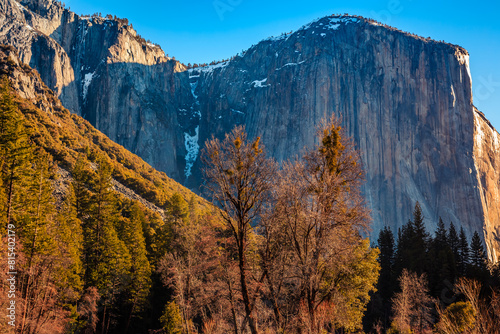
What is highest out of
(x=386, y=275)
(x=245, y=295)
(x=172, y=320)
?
(x=386, y=275)

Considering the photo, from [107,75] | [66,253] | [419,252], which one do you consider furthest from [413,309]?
[107,75]

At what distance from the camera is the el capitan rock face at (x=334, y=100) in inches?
4508

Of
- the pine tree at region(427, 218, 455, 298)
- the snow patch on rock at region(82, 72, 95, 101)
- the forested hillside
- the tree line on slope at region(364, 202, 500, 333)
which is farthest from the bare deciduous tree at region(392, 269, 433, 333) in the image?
the snow patch on rock at region(82, 72, 95, 101)

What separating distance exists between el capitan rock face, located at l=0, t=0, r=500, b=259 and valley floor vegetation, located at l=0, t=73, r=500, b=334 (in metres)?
75.1

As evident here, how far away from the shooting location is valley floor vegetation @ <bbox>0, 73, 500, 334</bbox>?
12586 mm

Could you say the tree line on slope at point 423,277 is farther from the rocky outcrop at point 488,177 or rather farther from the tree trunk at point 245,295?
the rocky outcrop at point 488,177

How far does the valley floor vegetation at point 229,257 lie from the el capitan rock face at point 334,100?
75.1m

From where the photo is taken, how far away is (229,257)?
18.2 meters

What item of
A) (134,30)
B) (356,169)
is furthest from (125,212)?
(134,30)

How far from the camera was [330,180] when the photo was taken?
40.7 feet

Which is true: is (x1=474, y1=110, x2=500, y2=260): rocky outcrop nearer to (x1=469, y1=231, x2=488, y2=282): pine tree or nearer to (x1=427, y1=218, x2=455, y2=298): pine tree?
(x1=469, y1=231, x2=488, y2=282): pine tree

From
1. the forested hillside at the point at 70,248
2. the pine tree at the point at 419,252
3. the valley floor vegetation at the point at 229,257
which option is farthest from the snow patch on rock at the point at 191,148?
the valley floor vegetation at the point at 229,257

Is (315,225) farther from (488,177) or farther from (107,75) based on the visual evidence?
(107,75)

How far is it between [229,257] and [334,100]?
392ft
